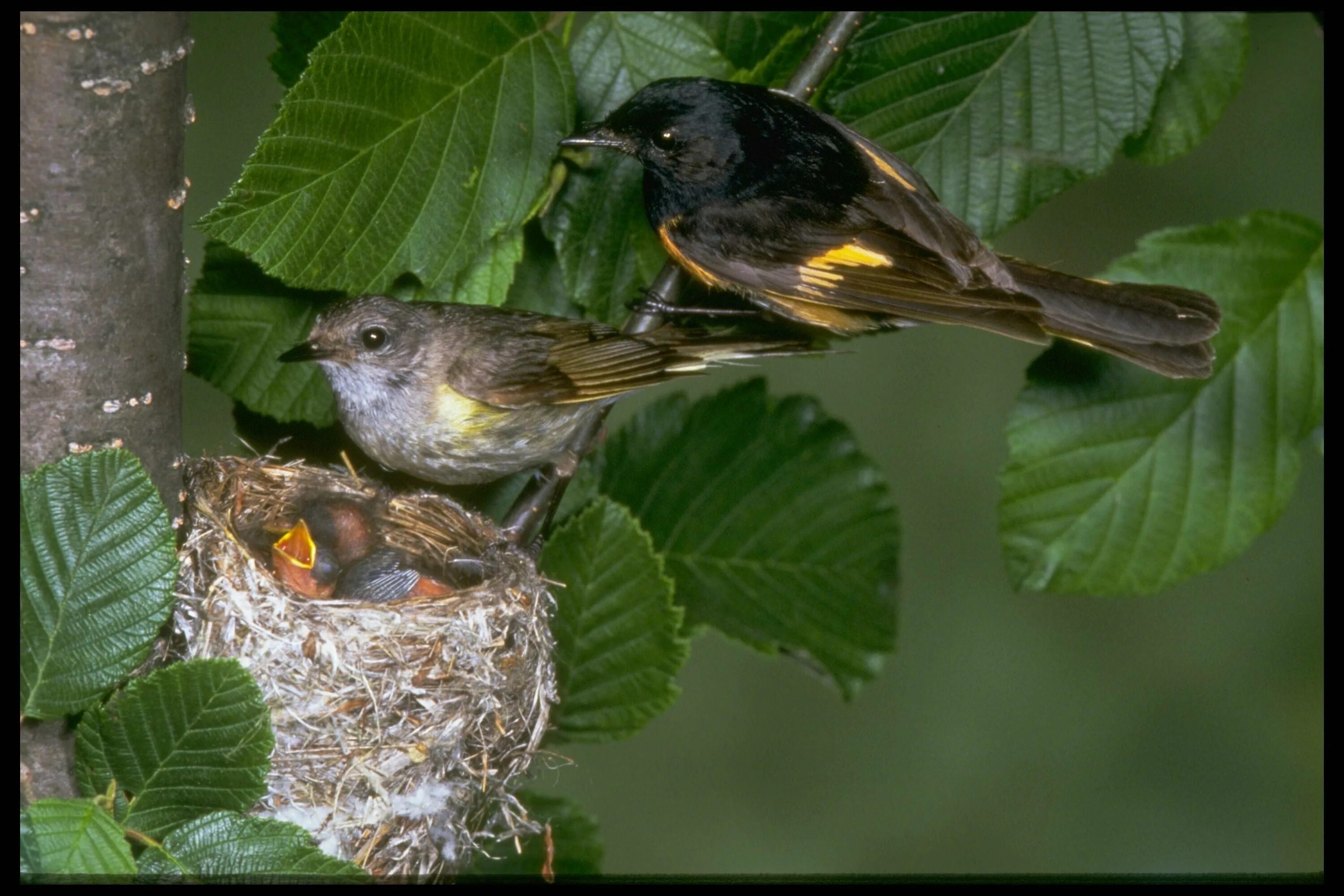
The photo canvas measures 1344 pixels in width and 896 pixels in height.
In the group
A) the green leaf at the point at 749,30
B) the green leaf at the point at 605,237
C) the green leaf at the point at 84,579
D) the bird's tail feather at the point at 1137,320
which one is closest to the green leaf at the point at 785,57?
the green leaf at the point at 749,30

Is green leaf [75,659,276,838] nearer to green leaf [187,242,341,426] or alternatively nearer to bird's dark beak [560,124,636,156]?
green leaf [187,242,341,426]

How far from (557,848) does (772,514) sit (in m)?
0.96

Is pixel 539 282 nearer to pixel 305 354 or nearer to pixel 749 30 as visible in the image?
pixel 305 354

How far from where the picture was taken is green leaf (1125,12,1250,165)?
282 centimetres

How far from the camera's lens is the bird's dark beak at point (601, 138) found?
2.47 m

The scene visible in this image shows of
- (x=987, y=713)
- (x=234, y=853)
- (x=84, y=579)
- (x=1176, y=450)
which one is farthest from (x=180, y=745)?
(x=987, y=713)

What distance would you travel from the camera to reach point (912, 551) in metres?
6.00

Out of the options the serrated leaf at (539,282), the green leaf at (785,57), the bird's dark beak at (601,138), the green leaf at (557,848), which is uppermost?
the green leaf at (785,57)

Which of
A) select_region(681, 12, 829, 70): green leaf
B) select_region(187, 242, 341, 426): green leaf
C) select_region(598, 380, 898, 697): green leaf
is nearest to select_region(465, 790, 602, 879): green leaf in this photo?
select_region(598, 380, 898, 697): green leaf

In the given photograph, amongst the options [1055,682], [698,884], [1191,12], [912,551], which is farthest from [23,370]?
[1055,682]

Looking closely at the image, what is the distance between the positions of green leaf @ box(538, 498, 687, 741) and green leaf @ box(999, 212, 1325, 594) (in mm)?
896

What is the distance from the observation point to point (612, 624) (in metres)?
2.61

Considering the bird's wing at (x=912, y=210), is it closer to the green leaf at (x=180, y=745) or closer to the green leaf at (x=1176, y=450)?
the green leaf at (x=1176, y=450)

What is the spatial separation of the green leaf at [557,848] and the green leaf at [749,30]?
1.75 metres
